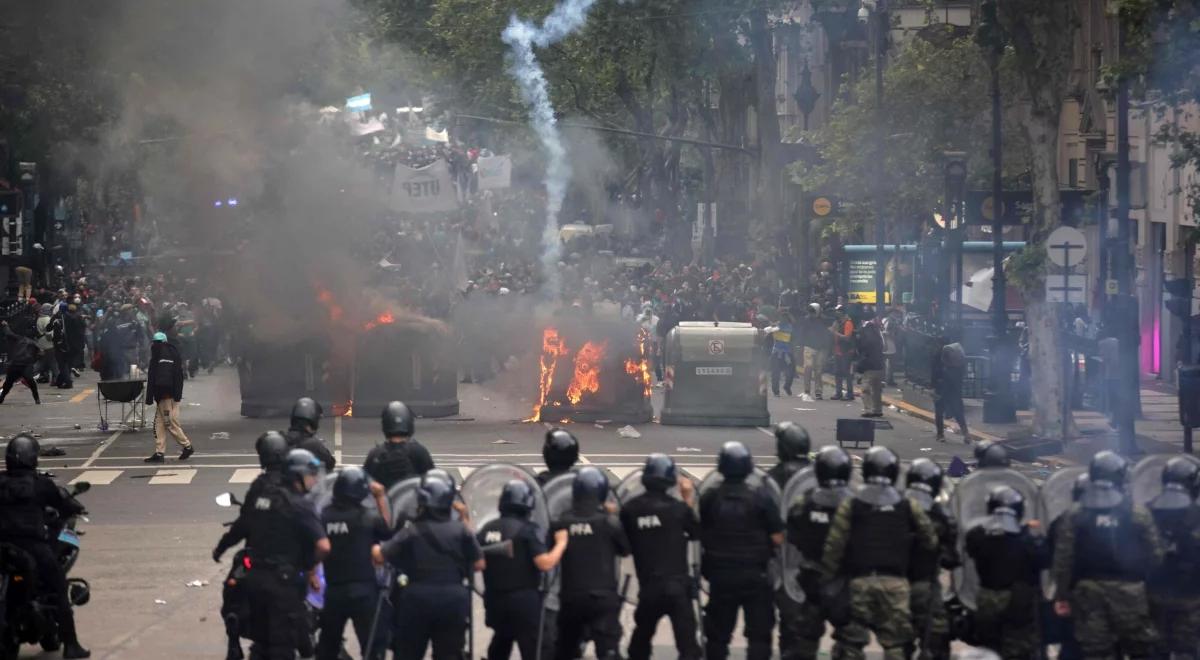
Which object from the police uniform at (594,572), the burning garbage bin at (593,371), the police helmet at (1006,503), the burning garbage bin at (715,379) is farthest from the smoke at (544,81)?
the police uniform at (594,572)

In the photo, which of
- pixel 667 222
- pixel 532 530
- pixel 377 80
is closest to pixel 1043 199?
pixel 532 530

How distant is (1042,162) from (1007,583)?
17.6 metres

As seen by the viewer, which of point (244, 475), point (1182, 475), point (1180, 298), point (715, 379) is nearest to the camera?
point (1182, 475)

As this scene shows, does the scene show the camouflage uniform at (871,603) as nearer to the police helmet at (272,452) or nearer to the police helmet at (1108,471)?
the police helmet at (1108,471)

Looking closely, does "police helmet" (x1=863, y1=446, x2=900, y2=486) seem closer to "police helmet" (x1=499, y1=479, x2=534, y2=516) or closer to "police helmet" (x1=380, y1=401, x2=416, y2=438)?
"police helmet" (x1=499, y1=479, x2=534, y2=516)

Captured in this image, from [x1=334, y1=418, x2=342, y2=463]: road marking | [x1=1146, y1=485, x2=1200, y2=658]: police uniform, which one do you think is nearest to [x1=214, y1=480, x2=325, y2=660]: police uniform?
[x1=1146, y1=485, x2=1200, y2=658]: police uniform

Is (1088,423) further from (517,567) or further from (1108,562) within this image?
(517,567)

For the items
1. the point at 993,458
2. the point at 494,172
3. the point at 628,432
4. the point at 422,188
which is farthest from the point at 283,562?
the point at 494,172

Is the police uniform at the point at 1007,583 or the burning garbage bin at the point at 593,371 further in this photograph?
the burning garbage bin at the point at 593,371

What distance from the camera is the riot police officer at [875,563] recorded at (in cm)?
1179

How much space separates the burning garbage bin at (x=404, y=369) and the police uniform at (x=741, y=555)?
59.4 ft

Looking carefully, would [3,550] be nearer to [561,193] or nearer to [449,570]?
[449,570]

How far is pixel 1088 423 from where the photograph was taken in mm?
31078

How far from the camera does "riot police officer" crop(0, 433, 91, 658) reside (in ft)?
43.8
